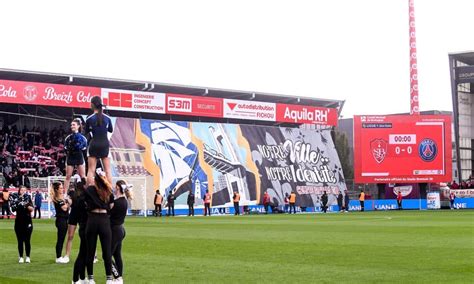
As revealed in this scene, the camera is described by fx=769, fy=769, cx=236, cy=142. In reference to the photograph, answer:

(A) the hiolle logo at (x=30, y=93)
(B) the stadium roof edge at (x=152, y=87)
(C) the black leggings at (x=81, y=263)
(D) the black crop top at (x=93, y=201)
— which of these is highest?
(B) the stadium roof edge at (x=152, y=87)

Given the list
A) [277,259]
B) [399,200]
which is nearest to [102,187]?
[277,259]

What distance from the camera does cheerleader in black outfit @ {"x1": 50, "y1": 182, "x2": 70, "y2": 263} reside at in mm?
15656

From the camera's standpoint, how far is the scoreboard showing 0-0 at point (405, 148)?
59781mm

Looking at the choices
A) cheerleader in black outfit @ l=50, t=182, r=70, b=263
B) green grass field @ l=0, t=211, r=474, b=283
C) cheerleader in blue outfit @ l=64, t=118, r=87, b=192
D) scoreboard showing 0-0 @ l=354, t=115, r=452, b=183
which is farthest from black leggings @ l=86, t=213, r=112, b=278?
scoreboard showing 0-0 @ l=354, t=115, r=452, b=183

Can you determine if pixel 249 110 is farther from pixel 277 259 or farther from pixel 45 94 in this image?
pixel 277 259

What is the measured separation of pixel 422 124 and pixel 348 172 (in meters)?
41.8

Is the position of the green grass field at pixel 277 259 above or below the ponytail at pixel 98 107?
below

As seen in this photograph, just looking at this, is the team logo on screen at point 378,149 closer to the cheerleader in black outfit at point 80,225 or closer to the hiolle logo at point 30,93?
the hiolle logo at point 30,93

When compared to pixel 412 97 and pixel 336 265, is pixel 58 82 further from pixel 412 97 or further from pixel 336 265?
pixel 336 265

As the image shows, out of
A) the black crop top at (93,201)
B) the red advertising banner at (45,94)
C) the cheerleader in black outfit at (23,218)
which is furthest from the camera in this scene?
the red advertising banner at (45,94)

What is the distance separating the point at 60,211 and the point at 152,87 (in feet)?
149

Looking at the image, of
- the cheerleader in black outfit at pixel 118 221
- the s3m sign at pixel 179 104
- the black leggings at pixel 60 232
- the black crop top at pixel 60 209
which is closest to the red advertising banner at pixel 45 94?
the s3m sign at pixel 179 104

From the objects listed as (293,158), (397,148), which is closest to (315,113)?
(293,158)

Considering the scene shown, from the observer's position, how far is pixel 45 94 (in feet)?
174
